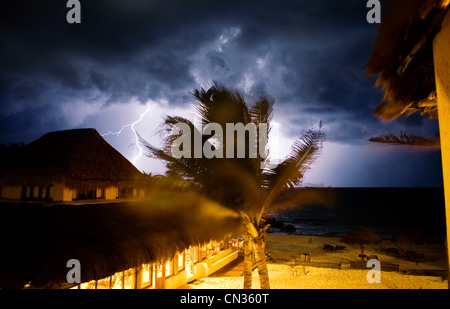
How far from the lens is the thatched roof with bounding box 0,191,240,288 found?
4883mm

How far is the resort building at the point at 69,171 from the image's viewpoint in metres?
6.83

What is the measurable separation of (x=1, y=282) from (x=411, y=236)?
693 inches

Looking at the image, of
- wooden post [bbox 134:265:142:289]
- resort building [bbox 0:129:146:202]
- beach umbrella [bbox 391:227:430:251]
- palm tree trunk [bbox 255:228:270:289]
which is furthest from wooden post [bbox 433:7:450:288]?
beach umbrella [bbox 391:227:430:251]

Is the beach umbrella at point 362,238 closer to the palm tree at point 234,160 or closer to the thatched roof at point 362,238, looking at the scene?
the thatched roof at point 362,238

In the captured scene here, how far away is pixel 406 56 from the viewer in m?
2.45

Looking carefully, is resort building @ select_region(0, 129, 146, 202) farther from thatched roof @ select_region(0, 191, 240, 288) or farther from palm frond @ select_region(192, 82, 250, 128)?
palm frond @ select_region(192, 82, 250, 128)

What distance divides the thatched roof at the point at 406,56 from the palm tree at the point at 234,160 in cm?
322

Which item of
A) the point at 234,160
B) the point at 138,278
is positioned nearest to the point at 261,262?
the point at 234,160

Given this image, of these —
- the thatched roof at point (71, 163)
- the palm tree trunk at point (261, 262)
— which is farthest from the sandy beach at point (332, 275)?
the thatched roof at point (71, 163)

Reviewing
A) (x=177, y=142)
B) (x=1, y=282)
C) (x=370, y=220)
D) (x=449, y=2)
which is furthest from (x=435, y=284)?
(x=370, y=220)

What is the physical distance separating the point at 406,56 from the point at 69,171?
7265 mm

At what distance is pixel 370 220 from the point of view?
52.4m

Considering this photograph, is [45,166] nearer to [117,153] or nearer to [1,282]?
[117,153]

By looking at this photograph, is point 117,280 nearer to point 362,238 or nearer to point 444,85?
point 444,85
